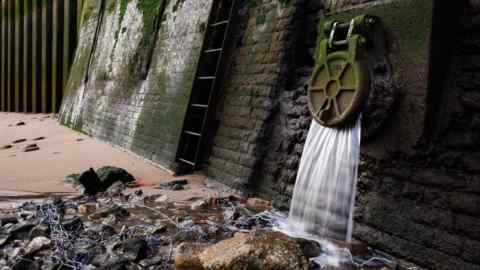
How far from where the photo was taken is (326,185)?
3148 mm

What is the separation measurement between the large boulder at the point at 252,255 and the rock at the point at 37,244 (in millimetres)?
866

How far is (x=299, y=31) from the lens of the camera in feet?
13.2

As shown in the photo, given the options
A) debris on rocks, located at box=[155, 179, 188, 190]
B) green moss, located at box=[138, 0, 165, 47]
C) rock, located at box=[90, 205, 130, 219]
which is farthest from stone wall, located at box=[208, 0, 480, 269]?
green moss, located at box=[138, 0, 165, 47]

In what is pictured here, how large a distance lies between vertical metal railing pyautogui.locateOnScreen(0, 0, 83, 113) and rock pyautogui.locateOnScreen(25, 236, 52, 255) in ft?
35.8

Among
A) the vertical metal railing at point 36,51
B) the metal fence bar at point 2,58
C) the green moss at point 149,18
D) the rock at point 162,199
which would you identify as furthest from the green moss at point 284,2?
the metal fence bar at point 2,58

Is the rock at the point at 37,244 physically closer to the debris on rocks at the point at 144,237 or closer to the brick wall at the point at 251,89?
the debris on rocks at the point at 144,237

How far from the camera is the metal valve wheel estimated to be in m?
2.96

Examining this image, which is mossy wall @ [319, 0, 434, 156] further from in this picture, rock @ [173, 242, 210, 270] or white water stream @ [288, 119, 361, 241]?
rock @ [173, 242, 210, 270]

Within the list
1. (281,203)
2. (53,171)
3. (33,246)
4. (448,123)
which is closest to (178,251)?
(33,246)

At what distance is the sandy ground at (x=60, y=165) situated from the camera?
14.4 feet

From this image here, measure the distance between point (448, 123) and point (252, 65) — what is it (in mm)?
2229

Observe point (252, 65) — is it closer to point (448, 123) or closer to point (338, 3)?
point (338, 3)

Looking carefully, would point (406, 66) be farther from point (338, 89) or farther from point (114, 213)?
point (114, 213)

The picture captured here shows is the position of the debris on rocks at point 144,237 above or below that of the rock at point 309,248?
below
